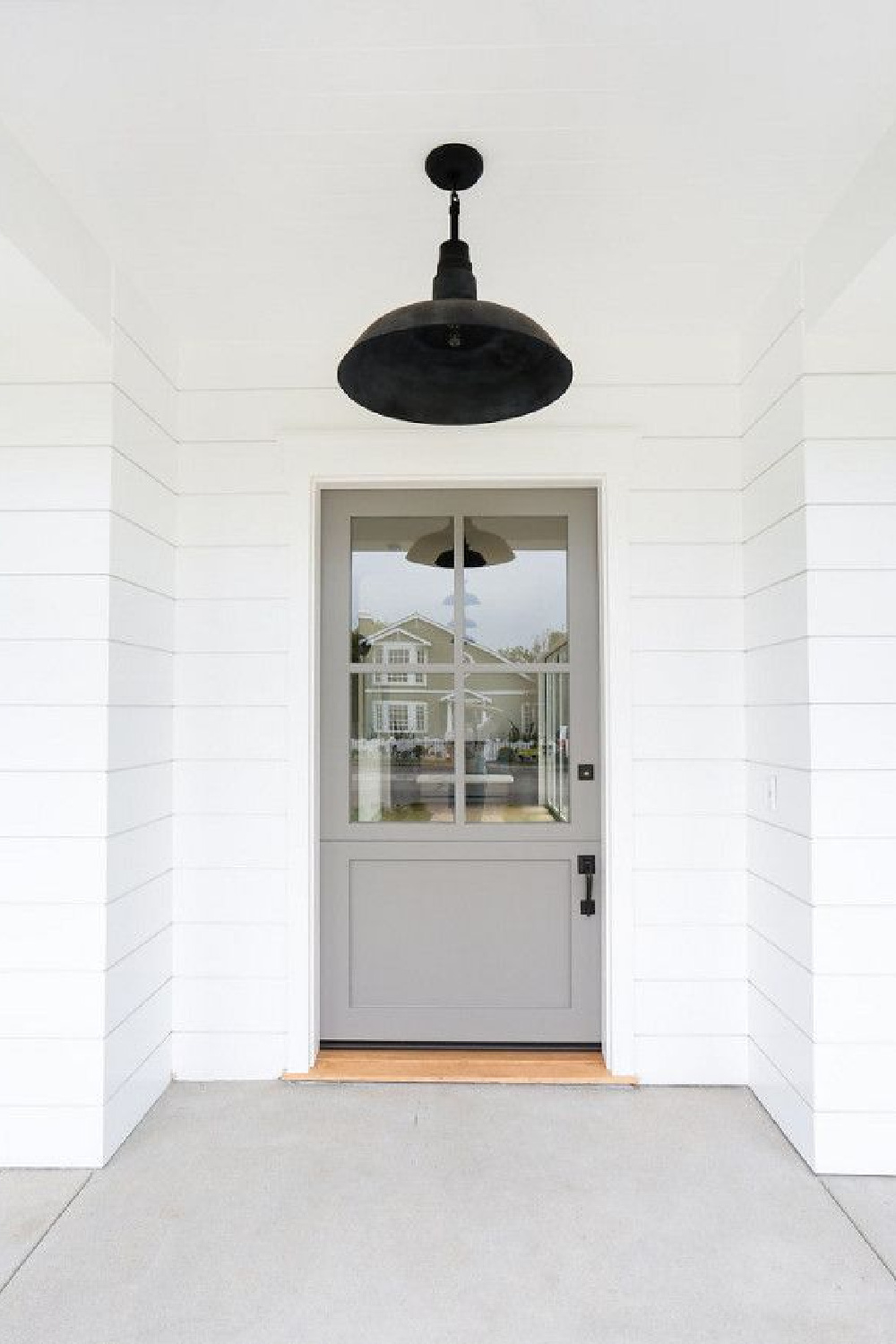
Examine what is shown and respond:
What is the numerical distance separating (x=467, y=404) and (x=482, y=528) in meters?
1.25

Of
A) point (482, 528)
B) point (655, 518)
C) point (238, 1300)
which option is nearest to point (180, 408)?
point (482, 528)

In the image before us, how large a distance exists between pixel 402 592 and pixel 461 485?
450mm

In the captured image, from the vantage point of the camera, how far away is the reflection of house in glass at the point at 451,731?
Result: 3271 millimetres

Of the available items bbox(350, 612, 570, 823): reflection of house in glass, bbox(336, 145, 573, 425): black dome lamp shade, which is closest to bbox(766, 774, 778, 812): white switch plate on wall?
bbox(350, 612, 570, 823): reflection of house in glass

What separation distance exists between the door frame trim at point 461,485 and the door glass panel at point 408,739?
8.7 inches

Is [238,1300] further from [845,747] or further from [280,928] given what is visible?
[845,747]

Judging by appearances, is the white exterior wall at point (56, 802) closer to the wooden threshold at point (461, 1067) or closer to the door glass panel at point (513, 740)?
the wooden threshold at point (461, 1067)

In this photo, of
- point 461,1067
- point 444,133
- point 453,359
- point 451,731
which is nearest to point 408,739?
point 451,731

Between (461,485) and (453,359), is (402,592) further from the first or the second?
(453,359)

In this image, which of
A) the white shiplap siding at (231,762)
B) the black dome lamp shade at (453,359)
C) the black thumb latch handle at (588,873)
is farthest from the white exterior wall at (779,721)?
the white shiplap siding at (231,762)

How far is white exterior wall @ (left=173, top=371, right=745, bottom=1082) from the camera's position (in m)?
3.03

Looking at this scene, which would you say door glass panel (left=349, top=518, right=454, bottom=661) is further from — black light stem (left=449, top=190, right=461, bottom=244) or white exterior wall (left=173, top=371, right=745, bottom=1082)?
black light stem (left=449, top=190, right=461, bottom=244)

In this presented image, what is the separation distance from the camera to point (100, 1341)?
183 centimetres

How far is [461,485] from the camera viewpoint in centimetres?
317
